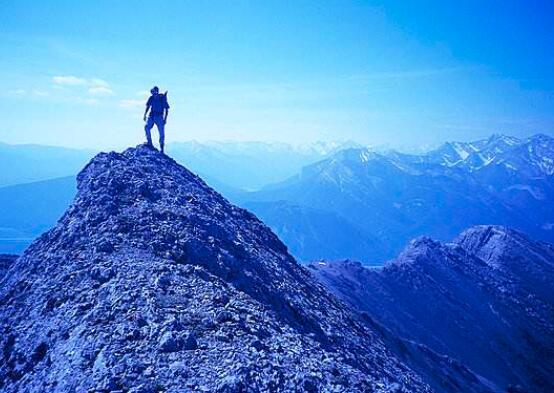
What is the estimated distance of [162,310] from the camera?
14.9m

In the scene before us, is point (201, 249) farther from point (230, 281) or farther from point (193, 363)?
point (193, 363)

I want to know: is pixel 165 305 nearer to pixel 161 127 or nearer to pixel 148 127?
pixel 161 127

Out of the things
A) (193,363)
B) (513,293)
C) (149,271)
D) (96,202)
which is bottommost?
(513,293)

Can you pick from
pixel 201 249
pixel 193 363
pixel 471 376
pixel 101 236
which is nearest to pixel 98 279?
pixel 101 236

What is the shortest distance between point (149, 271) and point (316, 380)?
7.71 m

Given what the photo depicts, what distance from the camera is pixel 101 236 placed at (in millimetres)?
20031

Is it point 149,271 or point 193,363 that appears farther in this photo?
point 149,271

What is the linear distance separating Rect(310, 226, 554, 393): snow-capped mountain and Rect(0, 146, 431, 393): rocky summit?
1921 inches

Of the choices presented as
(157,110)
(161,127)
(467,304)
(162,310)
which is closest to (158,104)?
(157,110)

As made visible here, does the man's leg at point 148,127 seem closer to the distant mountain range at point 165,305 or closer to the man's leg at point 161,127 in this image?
the man's leg at point 161,127

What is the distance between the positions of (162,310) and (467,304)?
Result: 9965 cm

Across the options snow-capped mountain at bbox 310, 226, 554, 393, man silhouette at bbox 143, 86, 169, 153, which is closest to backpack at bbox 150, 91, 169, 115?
man silhouette at bbox 143, 86, 169, 153

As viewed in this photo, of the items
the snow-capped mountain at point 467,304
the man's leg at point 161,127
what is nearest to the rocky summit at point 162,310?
the man's leg at point 161,127

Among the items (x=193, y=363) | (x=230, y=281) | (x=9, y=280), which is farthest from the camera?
(x=9, y=280)
